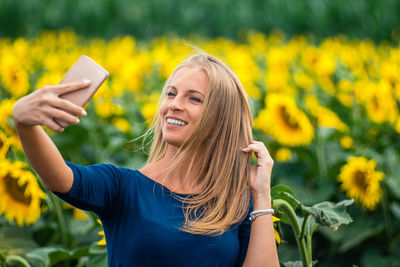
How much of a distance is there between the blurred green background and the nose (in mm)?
7486

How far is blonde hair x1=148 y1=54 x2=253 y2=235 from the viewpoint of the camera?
166 centimetres

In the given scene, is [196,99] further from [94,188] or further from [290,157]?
[290,157]

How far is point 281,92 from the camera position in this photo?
152 inches

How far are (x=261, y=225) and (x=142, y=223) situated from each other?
33cm

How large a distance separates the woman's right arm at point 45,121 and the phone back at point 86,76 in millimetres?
16

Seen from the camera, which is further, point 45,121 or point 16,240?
point 16,240

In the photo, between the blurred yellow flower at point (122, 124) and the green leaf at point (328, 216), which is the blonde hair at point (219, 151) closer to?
the green leaf at point (328, 216)

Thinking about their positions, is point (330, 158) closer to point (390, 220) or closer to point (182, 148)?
point (390, 220)

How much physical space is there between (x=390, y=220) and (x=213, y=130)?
4.42ft

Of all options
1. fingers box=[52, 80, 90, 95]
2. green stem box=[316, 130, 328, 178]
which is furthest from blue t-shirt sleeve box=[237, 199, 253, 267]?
green stem box=[316, 130, 328, 178]

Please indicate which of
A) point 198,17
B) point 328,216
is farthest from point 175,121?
point 198,17

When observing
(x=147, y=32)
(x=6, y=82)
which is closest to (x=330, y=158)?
(x=6, y=82)

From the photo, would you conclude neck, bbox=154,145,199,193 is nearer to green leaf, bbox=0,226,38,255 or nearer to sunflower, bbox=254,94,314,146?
green leaf, bbox=0,226,38,255

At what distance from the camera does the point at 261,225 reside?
163cm
